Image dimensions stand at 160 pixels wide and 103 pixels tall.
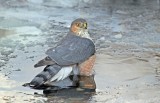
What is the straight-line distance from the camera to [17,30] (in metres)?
9.33

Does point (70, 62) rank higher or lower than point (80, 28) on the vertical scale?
lower

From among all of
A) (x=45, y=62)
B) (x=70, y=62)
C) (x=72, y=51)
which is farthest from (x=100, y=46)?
(x=45, y=62)

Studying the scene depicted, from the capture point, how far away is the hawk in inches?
243

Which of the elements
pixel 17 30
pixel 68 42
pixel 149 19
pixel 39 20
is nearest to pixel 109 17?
pixel 149 19

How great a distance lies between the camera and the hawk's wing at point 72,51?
6.27 metres

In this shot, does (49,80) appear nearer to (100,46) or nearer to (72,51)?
(72,51)

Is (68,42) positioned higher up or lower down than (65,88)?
higher up

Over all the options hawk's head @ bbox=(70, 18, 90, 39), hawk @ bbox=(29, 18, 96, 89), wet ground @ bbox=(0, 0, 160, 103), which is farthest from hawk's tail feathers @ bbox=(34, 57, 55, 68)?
hawk's head @ bbox=(70, 18, 90, 39)

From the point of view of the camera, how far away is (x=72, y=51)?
6438mm

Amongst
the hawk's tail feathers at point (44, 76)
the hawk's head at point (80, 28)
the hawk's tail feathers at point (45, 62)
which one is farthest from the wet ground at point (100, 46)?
the hawk's head at point (80, 28)

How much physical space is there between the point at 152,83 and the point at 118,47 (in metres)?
1.86

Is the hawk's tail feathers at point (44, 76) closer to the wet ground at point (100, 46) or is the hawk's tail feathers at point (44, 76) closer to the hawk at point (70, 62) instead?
the hawk at point (70, 62)

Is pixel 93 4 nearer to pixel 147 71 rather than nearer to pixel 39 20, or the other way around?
pixel 39 20

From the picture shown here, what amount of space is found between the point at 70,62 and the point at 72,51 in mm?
195
